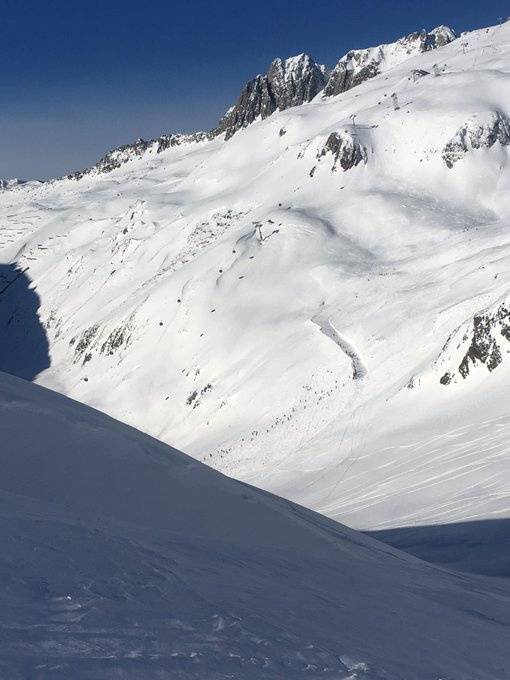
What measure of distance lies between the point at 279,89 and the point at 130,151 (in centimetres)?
4864

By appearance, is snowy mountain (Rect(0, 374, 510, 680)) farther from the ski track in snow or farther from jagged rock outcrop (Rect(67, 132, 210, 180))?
jagged rock outcrop (Rect(67, 132, 210, 180))

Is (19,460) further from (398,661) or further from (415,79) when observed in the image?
(415,79)

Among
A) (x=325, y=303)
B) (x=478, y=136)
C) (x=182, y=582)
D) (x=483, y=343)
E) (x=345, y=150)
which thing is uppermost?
(x=478, y=136)

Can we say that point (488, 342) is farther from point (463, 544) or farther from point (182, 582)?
point (182, 582)

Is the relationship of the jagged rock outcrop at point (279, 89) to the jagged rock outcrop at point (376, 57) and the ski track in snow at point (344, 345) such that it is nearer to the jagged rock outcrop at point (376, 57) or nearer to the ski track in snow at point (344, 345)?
the jagged rock outcrop at point (376, 57)

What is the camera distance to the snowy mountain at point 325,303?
94.6ft

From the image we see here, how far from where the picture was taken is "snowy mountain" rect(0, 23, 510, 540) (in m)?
28.8

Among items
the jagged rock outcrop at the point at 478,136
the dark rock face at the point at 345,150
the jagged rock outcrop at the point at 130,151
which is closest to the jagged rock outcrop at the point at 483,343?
the jagged rock outcrop at the point at 478,136

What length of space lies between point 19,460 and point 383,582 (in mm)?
4954

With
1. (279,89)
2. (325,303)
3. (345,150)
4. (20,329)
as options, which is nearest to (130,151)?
(279,89)

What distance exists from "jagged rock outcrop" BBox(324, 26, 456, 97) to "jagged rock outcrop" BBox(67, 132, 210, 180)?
149 feet

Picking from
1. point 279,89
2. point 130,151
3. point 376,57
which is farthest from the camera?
point 130,151

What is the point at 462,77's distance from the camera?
257ft

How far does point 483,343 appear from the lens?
104 ft
